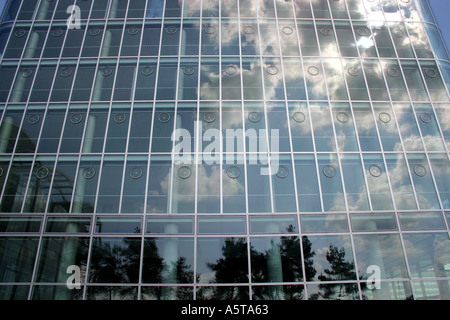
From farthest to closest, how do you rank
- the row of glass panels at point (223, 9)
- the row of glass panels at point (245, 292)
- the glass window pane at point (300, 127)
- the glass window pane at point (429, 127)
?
the row of glass panels at point (223, 9) < the glass window pane at point (429, 127) < the glass window pane at point (300, 127) < the row of glass panels at point (245, 292)

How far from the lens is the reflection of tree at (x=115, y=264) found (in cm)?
1372

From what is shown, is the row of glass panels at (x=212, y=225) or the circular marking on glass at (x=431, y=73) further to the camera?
the circular marking on glass at (x=431, y=73)

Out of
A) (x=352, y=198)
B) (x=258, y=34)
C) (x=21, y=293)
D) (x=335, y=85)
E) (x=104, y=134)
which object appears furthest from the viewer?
(x=258, y=34)

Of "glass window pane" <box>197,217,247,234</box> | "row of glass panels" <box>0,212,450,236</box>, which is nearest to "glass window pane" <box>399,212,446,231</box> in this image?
"row of glass panels" <box>0,212,450,236</box>

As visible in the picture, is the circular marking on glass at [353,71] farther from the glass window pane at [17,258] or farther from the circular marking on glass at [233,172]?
the glass window pane at [17,258]

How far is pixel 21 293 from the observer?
13.5m

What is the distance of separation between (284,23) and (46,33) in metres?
13.3

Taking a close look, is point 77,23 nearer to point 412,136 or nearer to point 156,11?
point 156,11

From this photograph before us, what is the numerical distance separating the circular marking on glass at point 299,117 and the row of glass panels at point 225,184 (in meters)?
1.90

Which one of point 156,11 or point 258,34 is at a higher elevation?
point 156,11

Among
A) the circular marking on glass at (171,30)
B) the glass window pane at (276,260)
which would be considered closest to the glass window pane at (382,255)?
the glass window pane at (276,260)

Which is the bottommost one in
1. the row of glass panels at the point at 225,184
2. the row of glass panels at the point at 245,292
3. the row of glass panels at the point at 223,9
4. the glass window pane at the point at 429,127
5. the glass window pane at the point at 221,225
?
the row of glass panels at the point at 245,292

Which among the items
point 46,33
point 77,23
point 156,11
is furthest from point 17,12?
point 156,11
